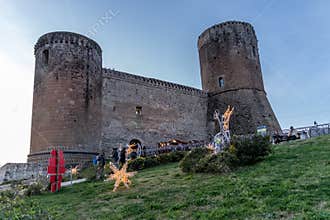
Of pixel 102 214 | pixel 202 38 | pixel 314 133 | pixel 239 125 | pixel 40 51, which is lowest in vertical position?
pixel 102 214

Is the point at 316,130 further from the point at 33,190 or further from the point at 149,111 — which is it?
the point at 33,190

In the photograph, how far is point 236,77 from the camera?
2633 centimetres

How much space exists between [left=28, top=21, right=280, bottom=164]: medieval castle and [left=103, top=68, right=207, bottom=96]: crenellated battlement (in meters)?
0.03

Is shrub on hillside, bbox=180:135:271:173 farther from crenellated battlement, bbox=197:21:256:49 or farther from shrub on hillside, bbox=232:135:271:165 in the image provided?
crenellated battlement, bbox=197:21:256:49

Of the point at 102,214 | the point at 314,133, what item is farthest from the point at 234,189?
the point at 314,133

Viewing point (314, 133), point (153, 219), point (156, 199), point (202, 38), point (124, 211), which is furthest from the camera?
point (202, 38)

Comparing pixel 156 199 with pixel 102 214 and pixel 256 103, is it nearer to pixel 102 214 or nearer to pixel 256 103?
pixel 102 214

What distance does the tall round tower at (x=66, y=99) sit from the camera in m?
16.9

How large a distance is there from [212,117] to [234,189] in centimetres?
2174

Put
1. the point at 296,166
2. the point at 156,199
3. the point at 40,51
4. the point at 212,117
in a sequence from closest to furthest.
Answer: the point at 156,199 < the point at 296,166 < the point at 40,51 < the point at 212,117

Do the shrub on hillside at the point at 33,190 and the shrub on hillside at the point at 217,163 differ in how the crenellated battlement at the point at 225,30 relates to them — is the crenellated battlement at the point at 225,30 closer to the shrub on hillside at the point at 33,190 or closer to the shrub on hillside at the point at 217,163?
the shrub on hillside at the point at 217,163

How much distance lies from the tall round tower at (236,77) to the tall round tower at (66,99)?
39.6 feet

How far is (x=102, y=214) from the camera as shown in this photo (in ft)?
18.5

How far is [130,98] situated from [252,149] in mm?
14954
